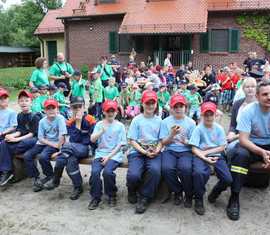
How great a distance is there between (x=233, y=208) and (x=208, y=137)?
0.89 m

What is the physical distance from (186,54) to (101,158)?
17.0 metres

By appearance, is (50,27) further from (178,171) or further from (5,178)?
(178,171)

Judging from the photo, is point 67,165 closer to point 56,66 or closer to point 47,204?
point 47,204

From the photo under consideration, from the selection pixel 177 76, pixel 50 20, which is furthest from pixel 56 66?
pixel 50 20

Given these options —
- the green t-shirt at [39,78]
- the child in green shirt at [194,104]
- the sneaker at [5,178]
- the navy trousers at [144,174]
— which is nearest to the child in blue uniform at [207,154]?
the navy trousers at [144,174]

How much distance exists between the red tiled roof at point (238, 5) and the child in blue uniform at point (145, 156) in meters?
16.9

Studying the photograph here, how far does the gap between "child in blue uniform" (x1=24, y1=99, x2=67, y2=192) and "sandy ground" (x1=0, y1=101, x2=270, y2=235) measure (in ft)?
0.94

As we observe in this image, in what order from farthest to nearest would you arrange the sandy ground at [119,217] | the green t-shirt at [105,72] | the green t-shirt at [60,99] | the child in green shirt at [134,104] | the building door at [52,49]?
the building door at [52,49]
the green t-shirt at [105,72]
the child in green shirt at [134,104]
the green t-shirt at [60,99]
the sandy ground at [119,217]

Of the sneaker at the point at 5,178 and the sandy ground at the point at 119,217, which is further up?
the sneaker at the point at 5,178

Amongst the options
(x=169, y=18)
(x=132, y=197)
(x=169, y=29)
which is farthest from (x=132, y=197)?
(x=169, y=18)

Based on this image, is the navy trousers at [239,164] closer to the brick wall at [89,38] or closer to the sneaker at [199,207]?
the sneaker at [199,207]

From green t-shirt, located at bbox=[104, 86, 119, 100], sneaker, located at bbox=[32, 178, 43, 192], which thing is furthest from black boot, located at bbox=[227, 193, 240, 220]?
green t-shirt, located at bbox=[104, 86, 119, 100]

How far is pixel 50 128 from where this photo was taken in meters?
5.19

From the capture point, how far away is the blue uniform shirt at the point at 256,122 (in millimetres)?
4285
